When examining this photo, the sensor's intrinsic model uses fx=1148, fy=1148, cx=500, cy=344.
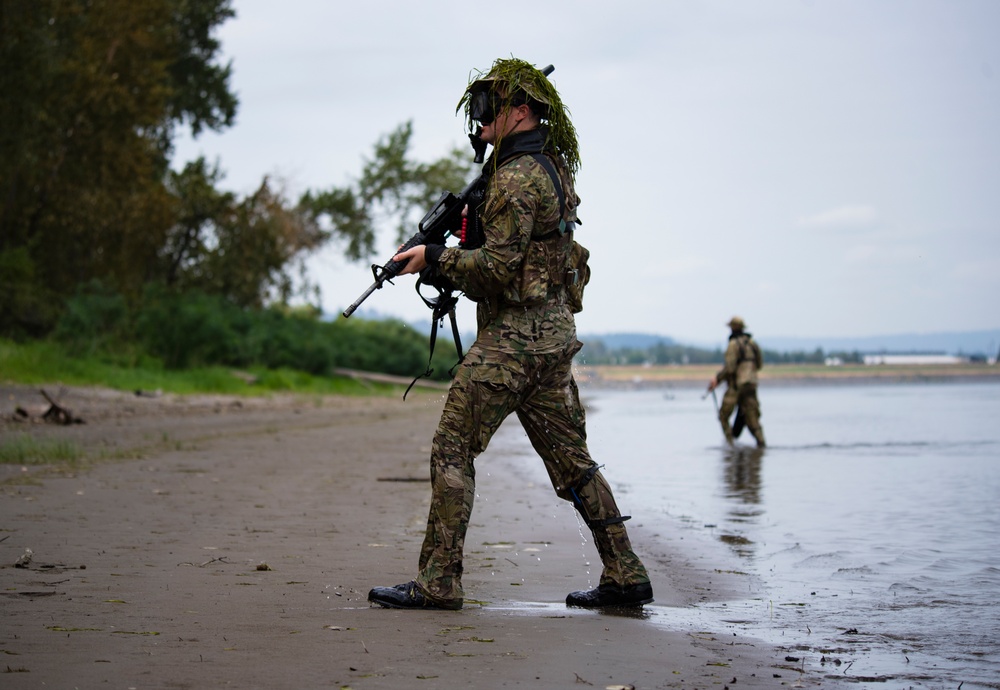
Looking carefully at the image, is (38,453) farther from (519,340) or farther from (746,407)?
(746,407)

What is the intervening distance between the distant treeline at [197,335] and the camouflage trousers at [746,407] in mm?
4951

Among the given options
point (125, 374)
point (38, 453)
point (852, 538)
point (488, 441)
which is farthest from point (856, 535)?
point (125, 374)

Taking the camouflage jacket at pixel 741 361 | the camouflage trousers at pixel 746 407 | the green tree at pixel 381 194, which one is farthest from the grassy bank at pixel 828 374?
the camouflage trousers at pixel 746 407

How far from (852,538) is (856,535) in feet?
0.54

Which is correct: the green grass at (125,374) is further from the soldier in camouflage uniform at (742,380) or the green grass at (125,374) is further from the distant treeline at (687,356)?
the distant treeline at (687,356)

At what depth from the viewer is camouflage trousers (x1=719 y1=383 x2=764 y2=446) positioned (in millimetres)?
18922

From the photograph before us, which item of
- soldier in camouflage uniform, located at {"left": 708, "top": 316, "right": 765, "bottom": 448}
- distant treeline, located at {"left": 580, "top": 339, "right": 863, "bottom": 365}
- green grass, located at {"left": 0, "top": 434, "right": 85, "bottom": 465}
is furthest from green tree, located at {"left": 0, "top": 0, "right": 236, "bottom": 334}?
distant treeline, located at {"left": 580, "top": 339, "right": 863, "bottom": 365}

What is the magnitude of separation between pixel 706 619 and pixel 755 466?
32.1 ft

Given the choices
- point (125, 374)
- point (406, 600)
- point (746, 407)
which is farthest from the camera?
point (125, 374)

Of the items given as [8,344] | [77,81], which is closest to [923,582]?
[8,344]

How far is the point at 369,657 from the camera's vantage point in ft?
13.1

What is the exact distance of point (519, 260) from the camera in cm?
505

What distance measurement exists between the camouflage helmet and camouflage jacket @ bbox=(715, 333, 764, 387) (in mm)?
14515

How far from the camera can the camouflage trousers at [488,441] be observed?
198 inches
